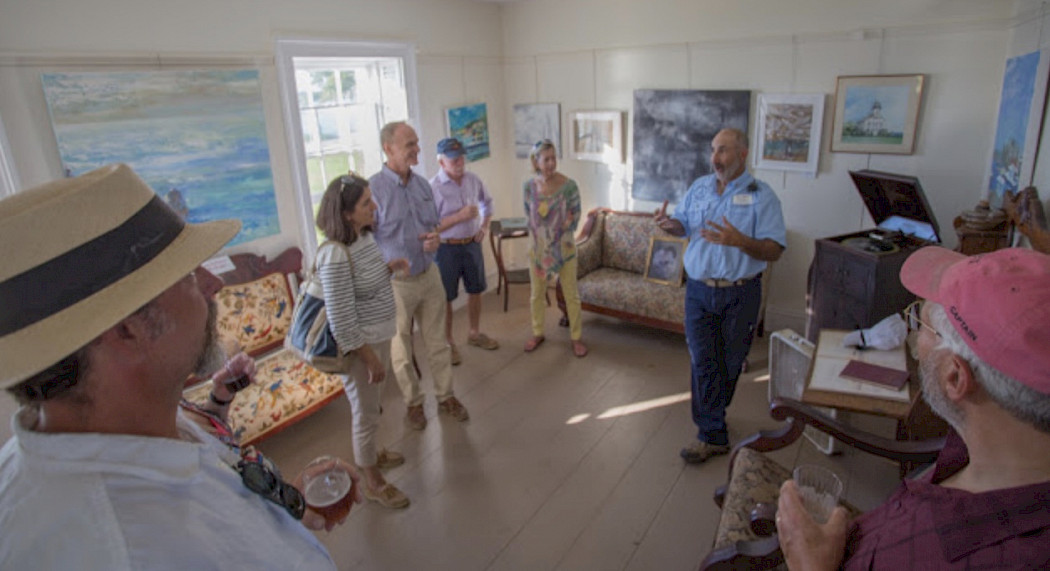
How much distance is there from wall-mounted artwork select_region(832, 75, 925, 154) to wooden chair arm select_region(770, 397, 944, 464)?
2.61 metres

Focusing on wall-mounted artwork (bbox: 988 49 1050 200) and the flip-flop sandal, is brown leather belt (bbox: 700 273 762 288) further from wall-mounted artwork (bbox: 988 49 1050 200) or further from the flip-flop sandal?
the flip-flop sandal

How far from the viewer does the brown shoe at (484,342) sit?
4535 millimetres

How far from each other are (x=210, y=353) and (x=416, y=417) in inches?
97.4

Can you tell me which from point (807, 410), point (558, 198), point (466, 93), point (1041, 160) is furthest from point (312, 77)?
point (1041, 160)

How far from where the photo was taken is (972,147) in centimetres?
359

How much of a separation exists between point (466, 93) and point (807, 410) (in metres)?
4.20

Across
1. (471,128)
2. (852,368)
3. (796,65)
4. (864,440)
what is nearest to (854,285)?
(852,368)

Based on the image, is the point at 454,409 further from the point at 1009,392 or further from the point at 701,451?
the point at 1009,392

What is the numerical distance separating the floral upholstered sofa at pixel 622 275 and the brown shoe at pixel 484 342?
665mm

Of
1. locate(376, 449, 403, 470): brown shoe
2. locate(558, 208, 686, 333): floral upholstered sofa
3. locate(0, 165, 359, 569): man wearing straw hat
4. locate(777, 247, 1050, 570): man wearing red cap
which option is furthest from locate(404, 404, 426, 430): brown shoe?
locate(777, 247, 1050, 570): man wearing red cap

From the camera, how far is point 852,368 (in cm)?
261

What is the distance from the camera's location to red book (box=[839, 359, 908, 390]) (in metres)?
2.49

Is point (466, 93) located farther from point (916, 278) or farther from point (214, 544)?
point (214, 544)

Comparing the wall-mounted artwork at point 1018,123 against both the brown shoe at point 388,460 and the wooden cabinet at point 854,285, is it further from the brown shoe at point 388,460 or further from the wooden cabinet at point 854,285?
the brown shoe at point 388,460
